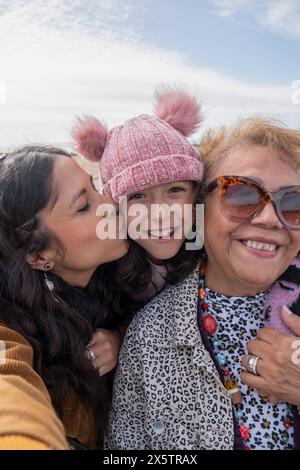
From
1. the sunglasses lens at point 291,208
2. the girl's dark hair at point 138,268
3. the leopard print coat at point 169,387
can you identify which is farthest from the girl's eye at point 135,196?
the sunglasses lens at point 291,208

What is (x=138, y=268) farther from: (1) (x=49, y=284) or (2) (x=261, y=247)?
(2) (x=261, y=247)

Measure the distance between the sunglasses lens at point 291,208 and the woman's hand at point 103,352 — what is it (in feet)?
3.62

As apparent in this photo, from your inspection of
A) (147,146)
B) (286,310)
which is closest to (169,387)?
(286,310)

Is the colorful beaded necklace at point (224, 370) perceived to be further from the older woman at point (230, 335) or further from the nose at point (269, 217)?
the nose at point (269, 217)

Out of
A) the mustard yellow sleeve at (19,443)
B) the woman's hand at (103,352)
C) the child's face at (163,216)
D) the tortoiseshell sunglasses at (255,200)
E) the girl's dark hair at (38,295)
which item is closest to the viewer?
the mustard yellow sleeve at (19,443)

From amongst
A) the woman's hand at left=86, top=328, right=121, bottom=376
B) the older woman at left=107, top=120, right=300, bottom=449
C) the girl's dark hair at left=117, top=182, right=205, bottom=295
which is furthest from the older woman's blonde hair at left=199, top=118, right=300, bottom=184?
the woman's hand at left=86, top=328, right=121, bottom=376

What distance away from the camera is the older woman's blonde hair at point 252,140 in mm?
1861

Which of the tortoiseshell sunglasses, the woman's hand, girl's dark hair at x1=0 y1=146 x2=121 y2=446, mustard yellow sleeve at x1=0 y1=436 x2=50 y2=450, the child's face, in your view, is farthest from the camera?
the woman's hand

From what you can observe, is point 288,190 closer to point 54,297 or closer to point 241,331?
point 241,331

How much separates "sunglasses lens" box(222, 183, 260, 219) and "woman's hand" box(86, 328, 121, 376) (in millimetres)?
955

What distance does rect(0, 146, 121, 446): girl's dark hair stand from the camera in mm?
1967

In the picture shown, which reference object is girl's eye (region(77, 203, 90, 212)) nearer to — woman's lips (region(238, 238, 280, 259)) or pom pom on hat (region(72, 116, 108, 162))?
pom pom on hat (region(72, 116, 108, 162))

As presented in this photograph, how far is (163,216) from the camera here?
2057 mm
